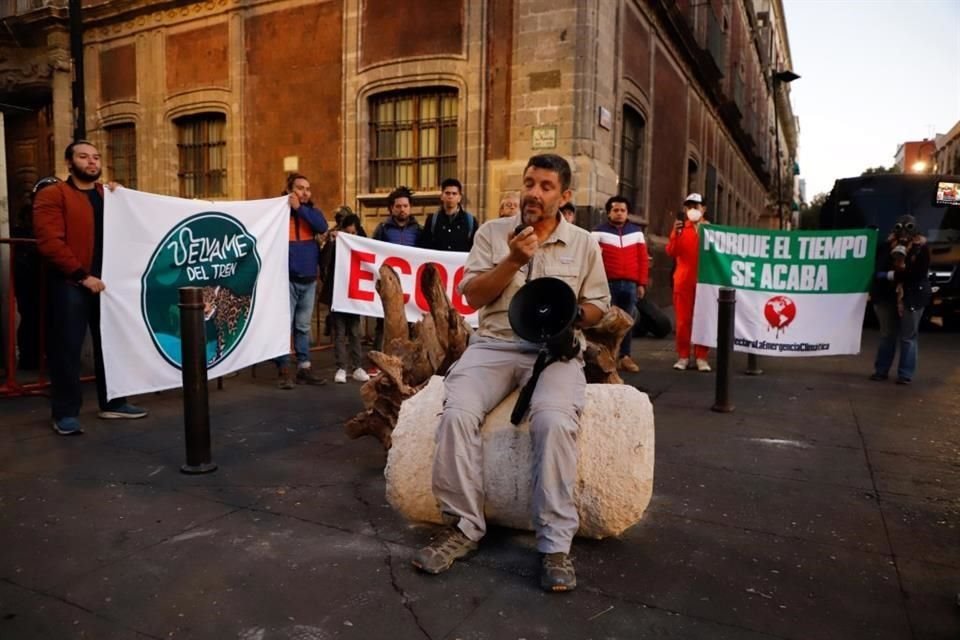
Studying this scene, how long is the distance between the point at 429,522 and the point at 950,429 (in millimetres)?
4343

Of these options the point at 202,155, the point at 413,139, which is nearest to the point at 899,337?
the point at 413,139

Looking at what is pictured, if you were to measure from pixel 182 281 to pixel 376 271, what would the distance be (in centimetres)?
213

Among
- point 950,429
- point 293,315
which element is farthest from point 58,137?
point 950,429

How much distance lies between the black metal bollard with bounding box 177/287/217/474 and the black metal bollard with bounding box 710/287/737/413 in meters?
3.96

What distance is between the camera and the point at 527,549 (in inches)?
118

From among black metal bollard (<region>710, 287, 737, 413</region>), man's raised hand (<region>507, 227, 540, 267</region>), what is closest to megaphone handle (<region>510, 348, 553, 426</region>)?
man's raised hand (<region>507, 227, 540, 267</region>)

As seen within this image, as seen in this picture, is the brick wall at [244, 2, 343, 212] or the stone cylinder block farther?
the brick wall at [244, 2, 343, 212]

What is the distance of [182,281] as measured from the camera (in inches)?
215

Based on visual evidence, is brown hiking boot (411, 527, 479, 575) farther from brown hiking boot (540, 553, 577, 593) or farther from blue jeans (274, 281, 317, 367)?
blue jeans (274, 281, 317, 367)

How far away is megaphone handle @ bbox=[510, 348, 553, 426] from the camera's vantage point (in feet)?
9.61

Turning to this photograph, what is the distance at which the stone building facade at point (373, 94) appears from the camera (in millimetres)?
10758

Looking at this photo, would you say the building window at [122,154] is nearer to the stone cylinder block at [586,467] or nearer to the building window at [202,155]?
the building window at [202,155]

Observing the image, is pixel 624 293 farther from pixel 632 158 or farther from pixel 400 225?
pixel 632 158

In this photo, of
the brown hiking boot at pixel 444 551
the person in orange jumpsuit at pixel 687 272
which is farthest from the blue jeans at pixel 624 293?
the brown hiking boot at pixel 444 551
